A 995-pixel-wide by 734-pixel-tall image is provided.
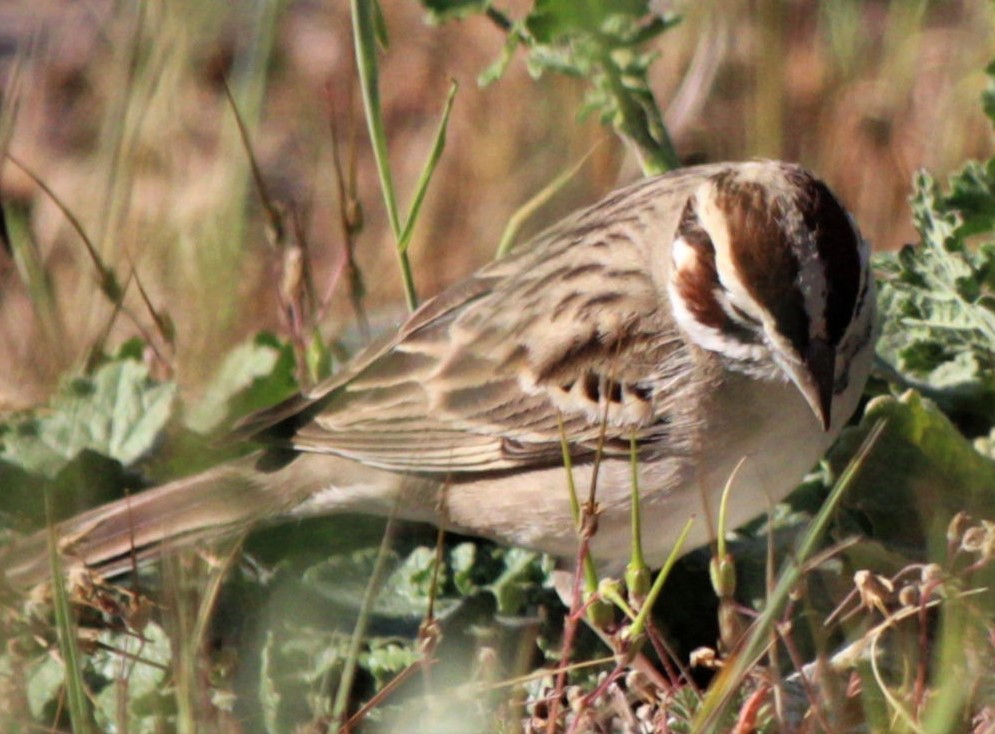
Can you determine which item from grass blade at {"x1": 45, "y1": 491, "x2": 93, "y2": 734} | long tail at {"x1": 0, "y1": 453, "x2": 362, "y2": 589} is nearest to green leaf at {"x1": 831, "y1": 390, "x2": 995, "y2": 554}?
long tail at {"x1": 0, "y1": 453, "x2": 362, "y2": 589}

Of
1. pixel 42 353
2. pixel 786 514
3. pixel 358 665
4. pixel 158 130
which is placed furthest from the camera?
pixel 158 130

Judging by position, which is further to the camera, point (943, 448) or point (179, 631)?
point (943, 448)

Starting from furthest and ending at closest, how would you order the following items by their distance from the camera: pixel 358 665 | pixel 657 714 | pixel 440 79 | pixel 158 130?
1. pixel 440 79
2. pixel 158 130
3. pixel 358 665
4. pixel 657 714

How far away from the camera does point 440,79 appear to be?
6.68m

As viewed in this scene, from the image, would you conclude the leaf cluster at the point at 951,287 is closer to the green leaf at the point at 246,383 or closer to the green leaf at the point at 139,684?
the green leaf at the point at 246,383

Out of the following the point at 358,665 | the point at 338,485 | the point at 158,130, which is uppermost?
the point at 158,130

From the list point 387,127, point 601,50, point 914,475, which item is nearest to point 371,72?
point 601,50

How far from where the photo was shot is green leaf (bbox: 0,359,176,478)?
4.47m

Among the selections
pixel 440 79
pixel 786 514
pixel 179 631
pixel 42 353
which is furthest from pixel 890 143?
pixel 179 631

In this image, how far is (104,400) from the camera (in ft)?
14.8

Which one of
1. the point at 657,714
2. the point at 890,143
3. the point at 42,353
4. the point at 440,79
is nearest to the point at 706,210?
the point at 657,714

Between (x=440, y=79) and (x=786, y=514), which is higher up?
(x=440, y=79)

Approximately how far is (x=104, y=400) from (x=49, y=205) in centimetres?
185

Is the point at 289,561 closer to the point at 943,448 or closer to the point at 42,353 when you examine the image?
the point at 42,353
